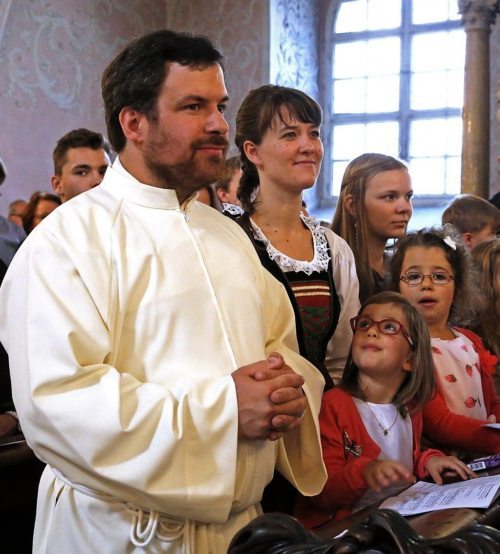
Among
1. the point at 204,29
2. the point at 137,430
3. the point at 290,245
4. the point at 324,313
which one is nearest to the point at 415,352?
the point at 324,313

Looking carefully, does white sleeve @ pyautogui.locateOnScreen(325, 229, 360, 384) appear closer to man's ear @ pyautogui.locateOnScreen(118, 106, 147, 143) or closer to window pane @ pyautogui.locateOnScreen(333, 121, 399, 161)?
man's ear @ pyautogui.locateOnScreen(118, 106, 147, 143)

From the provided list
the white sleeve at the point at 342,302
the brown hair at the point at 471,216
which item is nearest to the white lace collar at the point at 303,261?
the white sleeve at the point at 342,302

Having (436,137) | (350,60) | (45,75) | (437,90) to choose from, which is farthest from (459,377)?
(350,60)

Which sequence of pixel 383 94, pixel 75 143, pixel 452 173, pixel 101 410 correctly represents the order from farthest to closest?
pixel 383 94
pixel 452 173
pixel 75 143
pixel 101 410

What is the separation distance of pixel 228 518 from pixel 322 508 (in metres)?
0.62

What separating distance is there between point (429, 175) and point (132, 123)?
23.1 ft

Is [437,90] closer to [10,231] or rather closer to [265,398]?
[10,231]

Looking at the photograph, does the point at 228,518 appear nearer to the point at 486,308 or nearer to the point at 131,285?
the point at 131,285

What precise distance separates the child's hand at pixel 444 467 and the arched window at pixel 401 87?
649 cm

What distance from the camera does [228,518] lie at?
6.23ft

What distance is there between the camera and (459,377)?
3.00 metres

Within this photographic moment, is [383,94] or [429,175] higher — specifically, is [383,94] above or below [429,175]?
above

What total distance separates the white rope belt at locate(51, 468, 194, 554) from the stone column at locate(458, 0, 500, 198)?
593 centimetres

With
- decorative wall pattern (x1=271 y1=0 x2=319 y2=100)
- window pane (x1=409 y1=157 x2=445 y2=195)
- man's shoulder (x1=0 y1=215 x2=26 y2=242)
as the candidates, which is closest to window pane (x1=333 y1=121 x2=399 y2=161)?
window pane (x1=409 y1=157 x2=445 y2=195)
